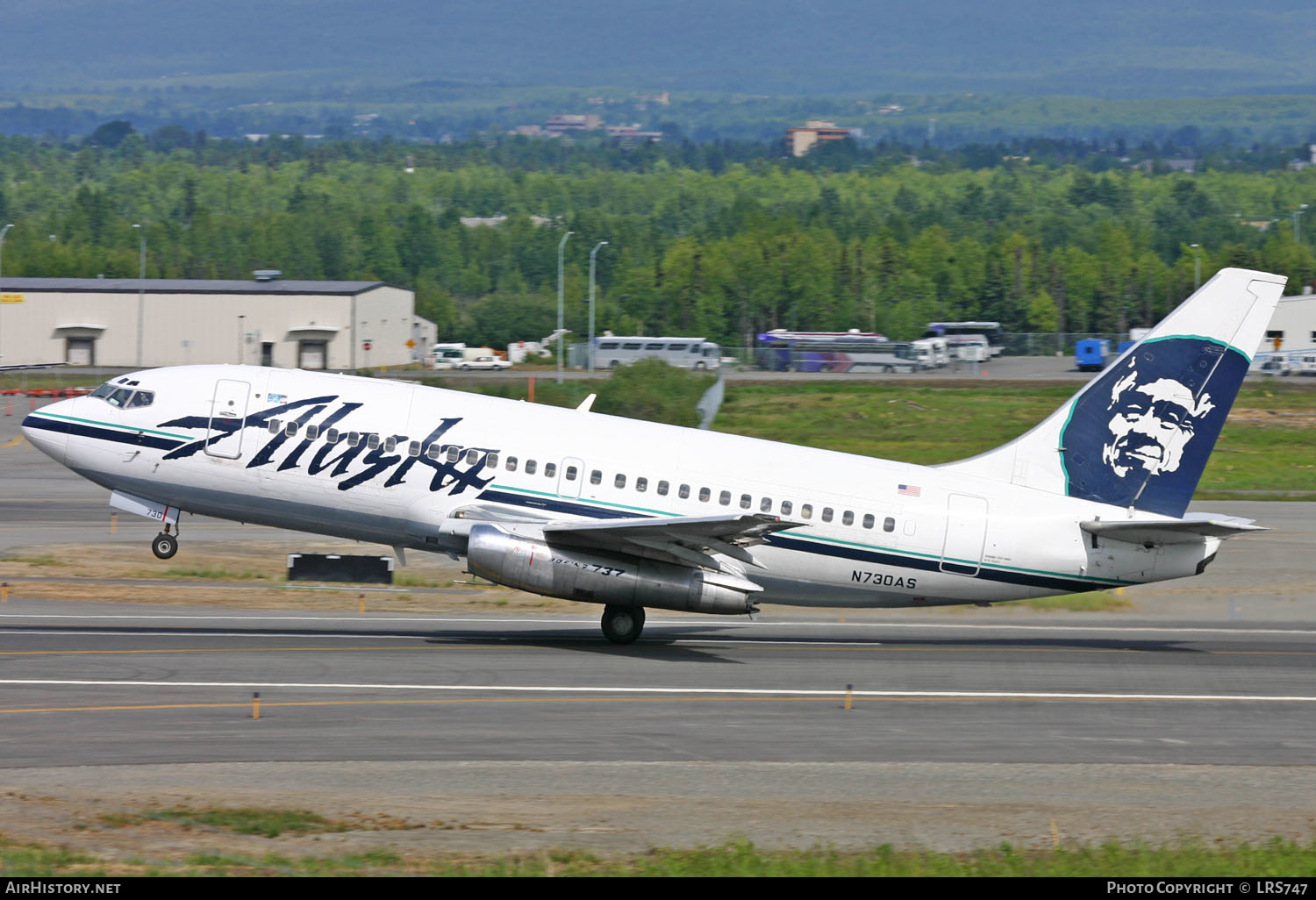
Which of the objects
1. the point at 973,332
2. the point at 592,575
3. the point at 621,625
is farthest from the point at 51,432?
the point at 973,332

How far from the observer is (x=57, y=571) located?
40.1 metres

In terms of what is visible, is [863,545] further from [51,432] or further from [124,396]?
[51,432]

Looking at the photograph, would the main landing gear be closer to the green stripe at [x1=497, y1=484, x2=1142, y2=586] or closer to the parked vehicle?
the green stripe at [x1=497, y1=484, x2=1142, y2=586]

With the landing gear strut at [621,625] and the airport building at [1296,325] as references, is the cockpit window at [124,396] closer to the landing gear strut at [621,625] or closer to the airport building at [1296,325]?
the landing gear strut at [621,625]

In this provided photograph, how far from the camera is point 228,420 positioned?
31.1 meters

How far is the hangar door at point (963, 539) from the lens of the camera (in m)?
31.2

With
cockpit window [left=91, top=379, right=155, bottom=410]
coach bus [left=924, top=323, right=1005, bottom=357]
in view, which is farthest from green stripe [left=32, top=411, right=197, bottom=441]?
coach bus [left=924, top=323, right=1005, bottom=357]

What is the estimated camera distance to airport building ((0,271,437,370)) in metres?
109

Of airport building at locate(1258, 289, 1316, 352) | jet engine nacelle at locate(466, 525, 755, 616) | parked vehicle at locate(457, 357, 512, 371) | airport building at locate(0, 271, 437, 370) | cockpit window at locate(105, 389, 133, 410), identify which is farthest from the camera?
parked vehicle at locate(457, 357, 512, 371)

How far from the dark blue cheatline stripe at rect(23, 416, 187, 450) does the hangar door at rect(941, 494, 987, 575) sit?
15938 mm

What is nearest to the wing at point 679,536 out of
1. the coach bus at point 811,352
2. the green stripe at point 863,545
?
the green stripe at point 863,545

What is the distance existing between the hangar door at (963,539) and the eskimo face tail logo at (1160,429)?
224 cm
